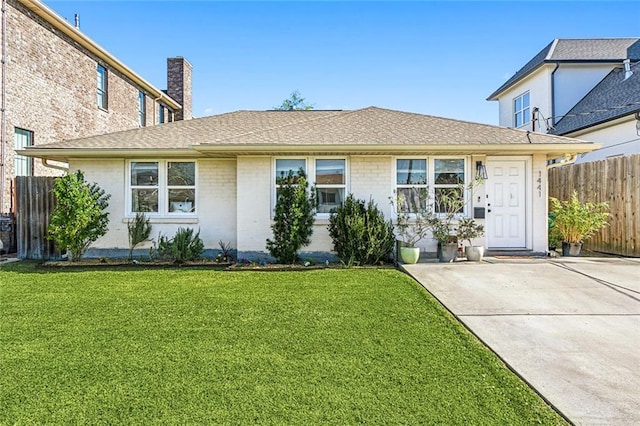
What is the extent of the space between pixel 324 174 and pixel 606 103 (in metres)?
11.9

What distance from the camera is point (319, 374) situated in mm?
3535

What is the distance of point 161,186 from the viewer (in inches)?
405

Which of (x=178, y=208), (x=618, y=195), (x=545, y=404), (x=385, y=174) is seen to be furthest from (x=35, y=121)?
(x=618, y=195)

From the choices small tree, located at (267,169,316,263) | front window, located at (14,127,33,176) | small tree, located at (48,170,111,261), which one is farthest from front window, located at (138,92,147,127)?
small tree, located at (267,169,316,263)

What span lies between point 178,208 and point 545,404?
925 centimetres

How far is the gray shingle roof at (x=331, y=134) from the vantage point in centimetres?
904

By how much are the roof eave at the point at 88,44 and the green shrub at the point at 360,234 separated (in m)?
12.0

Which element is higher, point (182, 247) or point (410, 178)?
point (410, 178)

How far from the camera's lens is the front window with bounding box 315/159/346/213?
384 inches

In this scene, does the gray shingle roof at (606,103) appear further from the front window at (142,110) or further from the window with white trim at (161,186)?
the front window at (142,110)

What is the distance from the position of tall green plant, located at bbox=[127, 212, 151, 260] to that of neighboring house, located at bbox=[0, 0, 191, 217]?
296 cm

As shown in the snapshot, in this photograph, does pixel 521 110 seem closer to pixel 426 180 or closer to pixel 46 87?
pixel 426 180

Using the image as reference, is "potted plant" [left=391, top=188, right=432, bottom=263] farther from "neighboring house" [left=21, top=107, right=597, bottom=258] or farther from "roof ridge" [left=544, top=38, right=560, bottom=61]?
"roof ridge" [left=544, top=38, right=560, bottom=61]

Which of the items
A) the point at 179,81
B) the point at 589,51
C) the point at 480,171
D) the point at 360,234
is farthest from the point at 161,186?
the point at 589,51
